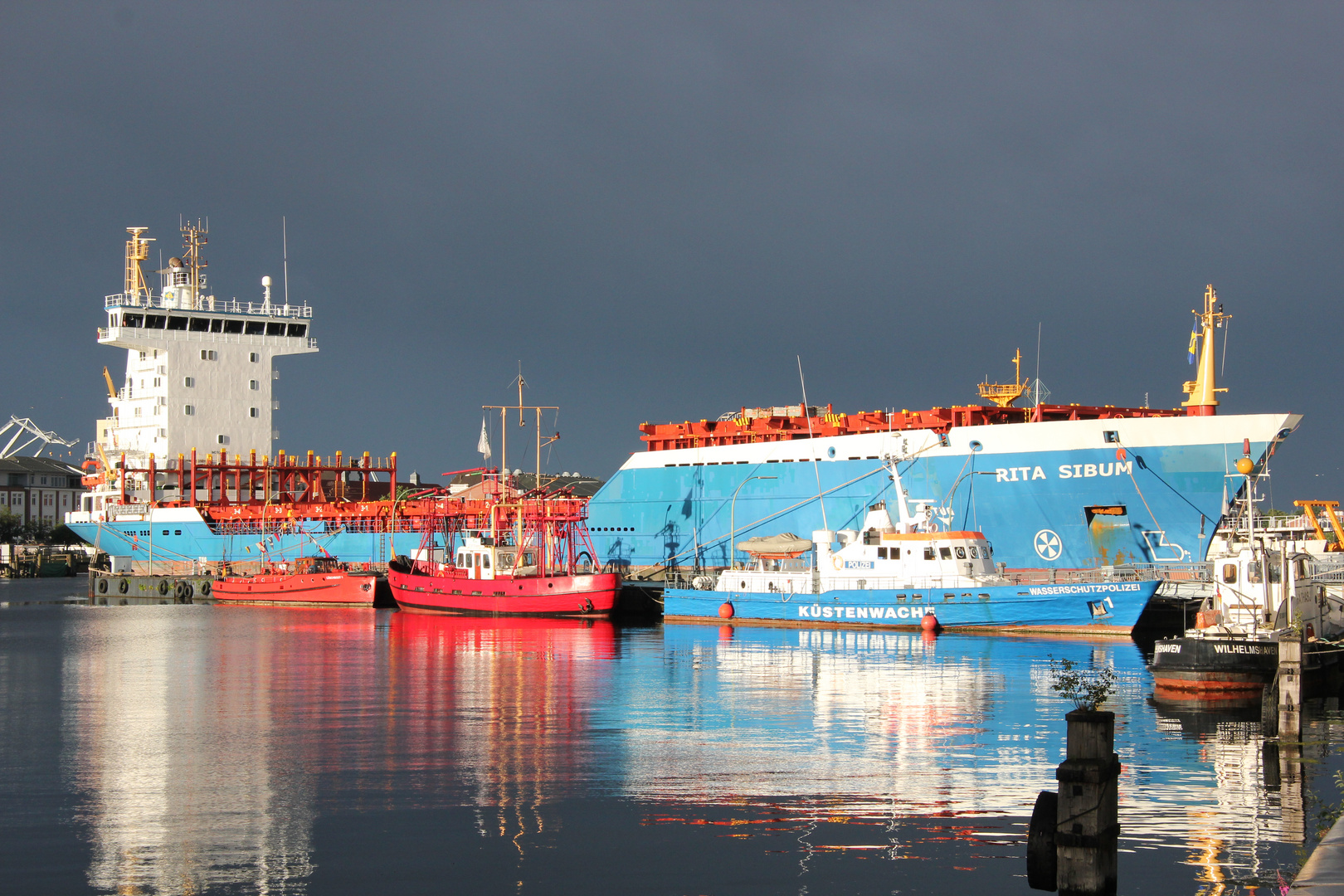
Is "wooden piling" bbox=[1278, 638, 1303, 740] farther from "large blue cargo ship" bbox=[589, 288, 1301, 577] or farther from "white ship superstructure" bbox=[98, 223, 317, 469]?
"white ship superstructure" bbox=[98, 223, 317, 469]

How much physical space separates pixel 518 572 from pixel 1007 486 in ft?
56.2

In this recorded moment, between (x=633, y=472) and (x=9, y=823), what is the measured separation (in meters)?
33.1

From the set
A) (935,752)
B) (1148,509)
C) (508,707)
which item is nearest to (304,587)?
(508,707)

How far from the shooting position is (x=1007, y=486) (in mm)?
37031

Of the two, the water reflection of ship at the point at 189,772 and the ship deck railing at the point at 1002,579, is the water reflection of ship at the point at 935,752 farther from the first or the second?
the ship deck railing at the point at 1002,579

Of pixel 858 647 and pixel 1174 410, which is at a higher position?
pixel 1174 410

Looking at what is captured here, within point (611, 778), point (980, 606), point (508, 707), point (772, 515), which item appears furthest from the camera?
point (772, 515)

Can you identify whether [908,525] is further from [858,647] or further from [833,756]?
[833,756]

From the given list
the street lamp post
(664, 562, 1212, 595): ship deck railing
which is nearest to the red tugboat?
the street lamp post

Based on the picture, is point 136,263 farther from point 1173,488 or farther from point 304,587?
point 1173,488

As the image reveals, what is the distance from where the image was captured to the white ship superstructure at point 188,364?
208 ft

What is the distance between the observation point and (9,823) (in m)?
13.8

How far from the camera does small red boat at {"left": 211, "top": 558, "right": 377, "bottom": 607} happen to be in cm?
5153

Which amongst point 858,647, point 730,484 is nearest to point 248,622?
point 730,484
